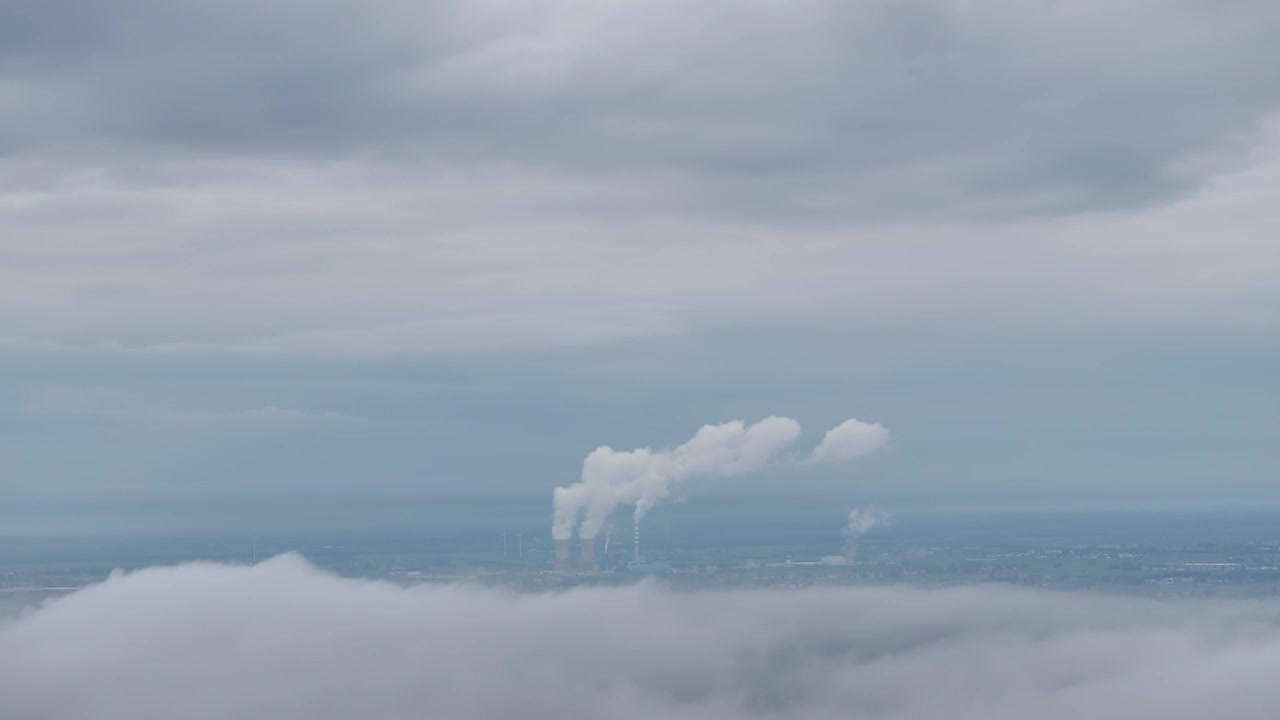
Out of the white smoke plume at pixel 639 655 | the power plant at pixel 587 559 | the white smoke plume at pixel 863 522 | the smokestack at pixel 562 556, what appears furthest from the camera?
the white smoke plume at pixel 863 522

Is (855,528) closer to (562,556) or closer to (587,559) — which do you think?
(562,556)

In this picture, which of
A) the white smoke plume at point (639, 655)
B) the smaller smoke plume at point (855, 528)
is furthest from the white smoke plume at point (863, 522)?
the white smoke plume at point (639, 655)

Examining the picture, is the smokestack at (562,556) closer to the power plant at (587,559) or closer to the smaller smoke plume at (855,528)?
the power plant at (587,559)

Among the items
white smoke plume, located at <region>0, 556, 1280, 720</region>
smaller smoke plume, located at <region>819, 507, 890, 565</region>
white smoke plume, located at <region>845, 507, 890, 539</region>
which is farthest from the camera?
white smoke plume, located at <region>845, 507, 890, 539</region>

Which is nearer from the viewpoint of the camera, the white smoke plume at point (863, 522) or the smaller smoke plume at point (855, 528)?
the smaller smoke plume at point (855, 528)

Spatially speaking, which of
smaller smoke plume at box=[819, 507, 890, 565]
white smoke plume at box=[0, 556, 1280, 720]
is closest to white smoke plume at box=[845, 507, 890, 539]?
smaller smoke plume at box=[819, 507, 890, 565]

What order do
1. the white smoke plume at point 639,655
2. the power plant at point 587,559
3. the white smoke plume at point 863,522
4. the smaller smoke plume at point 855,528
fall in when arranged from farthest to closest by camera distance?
the white smoke plume at point 863,522
the smaller smoke plume at point 855,528
the power plant at point 587,559
the white smoke plume at point 639,655

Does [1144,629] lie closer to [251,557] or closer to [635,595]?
[635,595]

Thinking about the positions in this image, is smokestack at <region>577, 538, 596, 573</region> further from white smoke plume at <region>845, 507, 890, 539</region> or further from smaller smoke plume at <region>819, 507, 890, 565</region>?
white smoke plume at <region>845, 507, 890, 539</region>
